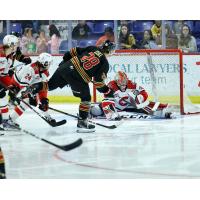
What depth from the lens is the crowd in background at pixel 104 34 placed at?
8.43 metres

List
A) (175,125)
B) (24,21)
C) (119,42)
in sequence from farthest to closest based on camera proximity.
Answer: (24,21) → (119,42) → (175,125)

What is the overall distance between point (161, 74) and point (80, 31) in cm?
251

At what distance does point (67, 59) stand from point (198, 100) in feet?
7.92

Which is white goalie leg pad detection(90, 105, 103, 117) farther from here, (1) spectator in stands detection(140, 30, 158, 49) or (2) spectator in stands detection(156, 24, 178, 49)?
(1) spectator in stands detection(140, 30, 158, 49)

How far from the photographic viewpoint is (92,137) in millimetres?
5047

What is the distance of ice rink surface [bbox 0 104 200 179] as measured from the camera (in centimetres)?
348

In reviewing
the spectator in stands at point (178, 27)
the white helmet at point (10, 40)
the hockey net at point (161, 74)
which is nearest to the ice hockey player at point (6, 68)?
the white helmet at point (10, 40)

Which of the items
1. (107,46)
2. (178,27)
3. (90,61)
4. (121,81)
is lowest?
(121,81)

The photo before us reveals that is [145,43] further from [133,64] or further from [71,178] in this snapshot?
[71,178]

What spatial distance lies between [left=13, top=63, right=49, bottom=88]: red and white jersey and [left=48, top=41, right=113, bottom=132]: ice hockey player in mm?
192

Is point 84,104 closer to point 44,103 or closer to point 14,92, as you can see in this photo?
point 44,103

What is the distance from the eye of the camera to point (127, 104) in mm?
6316

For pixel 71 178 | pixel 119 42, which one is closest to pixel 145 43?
pixel 119 42

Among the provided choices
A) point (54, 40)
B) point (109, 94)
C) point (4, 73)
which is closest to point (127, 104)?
point (109, 94)
